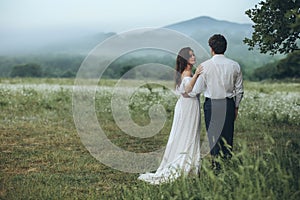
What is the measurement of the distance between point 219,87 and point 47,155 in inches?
137

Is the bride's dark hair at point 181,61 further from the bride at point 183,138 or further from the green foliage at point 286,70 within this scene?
the green foliage at point 286,70

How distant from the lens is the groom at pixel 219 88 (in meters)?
5.76

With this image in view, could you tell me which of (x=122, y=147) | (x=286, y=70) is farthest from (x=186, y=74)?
(x=286, y=70)

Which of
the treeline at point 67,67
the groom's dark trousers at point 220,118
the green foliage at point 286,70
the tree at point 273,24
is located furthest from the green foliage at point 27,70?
the groom's dark trousers at point 220,118

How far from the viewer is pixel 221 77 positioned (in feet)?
18.9

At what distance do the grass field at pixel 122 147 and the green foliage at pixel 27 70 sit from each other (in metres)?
8.92

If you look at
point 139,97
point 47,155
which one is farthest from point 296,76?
point 47,155

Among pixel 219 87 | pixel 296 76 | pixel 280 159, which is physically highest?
pixel 219 87

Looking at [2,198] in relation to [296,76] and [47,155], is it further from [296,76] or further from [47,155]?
[296,76]

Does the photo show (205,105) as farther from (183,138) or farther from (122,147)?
(122,147)

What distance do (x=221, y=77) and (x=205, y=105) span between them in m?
0.38

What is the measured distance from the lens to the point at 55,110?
516 inches

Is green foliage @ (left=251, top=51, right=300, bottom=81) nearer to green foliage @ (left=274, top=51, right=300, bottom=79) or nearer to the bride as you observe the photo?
green foliage @ (left=274, top=51, right=300, bottom=79)

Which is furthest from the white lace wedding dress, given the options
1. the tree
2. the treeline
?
the treeline
